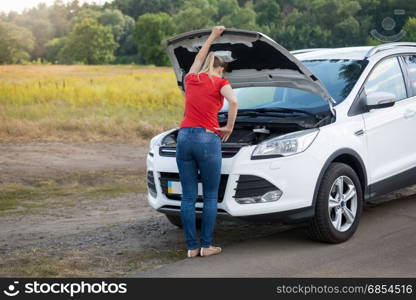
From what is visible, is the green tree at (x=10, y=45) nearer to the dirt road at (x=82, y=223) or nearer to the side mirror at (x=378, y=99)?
the dirt road at (x=82, y=223)

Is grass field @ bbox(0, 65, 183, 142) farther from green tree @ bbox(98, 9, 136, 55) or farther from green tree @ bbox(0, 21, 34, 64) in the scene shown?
green tree @ bbox(98, 9, 136, 55)

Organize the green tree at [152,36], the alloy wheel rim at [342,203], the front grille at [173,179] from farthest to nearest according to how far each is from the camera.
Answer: the green tree at [152,36] → the alloy wheel rim at [342,203] → the front grille at [173,179]

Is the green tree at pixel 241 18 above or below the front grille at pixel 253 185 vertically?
below

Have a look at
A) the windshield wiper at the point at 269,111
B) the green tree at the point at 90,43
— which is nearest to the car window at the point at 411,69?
the windshield wiper at the point at 269,111

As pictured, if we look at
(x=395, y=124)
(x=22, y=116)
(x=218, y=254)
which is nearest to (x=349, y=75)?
(x=395, y=124)

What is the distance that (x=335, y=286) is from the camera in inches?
216

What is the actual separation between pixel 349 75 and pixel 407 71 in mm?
1007

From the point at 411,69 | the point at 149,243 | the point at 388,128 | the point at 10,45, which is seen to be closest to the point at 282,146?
the point at 388,128

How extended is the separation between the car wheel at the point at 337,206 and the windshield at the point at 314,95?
2.46 feet

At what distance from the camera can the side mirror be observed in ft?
23.3

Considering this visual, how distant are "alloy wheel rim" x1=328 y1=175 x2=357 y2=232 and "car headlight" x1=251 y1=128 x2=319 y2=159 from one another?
515 millimetres

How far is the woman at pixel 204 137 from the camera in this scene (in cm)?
624

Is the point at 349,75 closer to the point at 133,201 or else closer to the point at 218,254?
the point at 218,254

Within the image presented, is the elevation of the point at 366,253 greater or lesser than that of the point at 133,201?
greater
